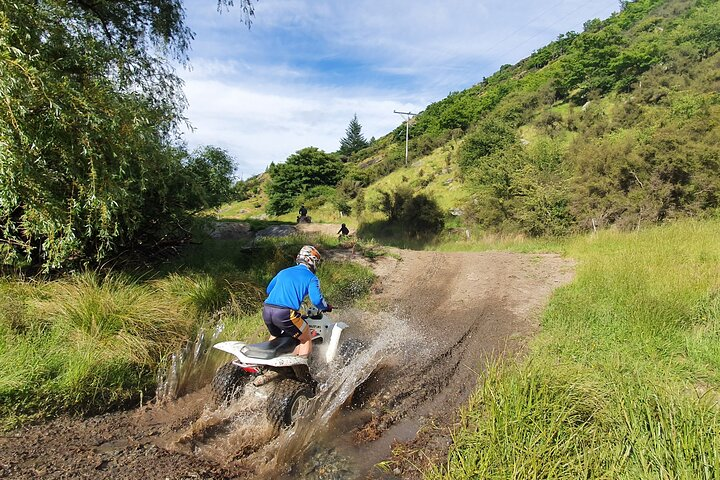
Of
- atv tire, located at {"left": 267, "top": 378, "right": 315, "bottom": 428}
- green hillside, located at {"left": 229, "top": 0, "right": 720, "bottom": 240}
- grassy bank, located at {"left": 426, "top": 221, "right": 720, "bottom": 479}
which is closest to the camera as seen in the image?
grassy bank, located at {"left": 426, "top": 221, "right": 720, "bottom": 479}

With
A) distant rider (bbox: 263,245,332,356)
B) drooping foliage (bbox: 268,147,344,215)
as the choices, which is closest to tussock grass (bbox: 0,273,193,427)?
distant rider (bbox: 263,245,332,356)

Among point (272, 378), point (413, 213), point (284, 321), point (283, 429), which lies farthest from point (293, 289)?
point (413, 213)

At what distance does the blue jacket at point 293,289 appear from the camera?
4422mm

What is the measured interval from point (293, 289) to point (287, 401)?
3.72 ft

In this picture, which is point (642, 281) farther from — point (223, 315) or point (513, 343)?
point (223, 315)

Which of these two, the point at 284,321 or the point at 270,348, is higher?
the point at 284,321

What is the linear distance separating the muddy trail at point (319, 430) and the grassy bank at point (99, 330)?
321 millimetres

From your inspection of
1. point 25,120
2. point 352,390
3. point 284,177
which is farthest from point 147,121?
point 284,177

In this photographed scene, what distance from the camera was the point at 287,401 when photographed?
397 centimetres

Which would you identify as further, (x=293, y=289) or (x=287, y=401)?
(x=293, y=289)

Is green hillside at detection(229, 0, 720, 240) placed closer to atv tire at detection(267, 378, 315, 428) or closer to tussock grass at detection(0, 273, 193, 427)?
atv tire at detection(267, 378, 315, 428)

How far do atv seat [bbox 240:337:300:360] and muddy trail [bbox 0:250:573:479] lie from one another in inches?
23.0

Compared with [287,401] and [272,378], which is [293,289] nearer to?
[272,378]

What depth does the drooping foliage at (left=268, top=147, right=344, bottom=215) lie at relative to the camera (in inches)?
1966
